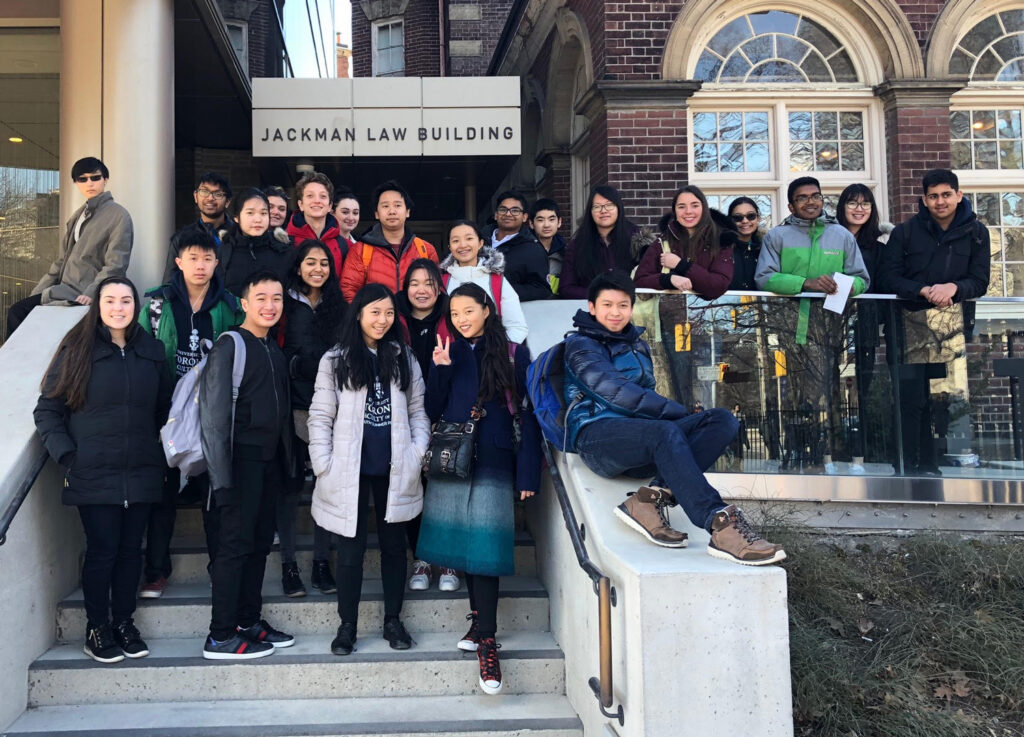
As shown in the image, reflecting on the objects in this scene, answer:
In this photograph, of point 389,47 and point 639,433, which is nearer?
point 639,433

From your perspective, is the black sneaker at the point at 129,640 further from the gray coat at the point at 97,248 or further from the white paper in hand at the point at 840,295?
the white paper in hand at the point at 840,295

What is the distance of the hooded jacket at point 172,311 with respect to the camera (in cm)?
459

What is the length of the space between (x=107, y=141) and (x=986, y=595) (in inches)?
285

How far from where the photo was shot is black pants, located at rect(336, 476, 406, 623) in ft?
13.4

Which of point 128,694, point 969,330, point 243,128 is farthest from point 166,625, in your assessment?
point 243,128

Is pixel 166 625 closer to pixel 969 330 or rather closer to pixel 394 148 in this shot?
pixel 969 330

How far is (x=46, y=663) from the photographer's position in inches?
158

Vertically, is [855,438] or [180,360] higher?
[180,360]

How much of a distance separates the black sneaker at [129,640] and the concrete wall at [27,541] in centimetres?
38

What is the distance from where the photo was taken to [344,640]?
4.13m

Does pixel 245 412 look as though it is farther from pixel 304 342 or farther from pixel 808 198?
pixel 808 198

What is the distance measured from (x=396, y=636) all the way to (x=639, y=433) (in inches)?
63.6

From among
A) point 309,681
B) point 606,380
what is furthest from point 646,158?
point 309,681

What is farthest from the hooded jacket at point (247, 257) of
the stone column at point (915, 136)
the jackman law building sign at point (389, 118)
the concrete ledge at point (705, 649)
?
the stone column at point (915, 136)
